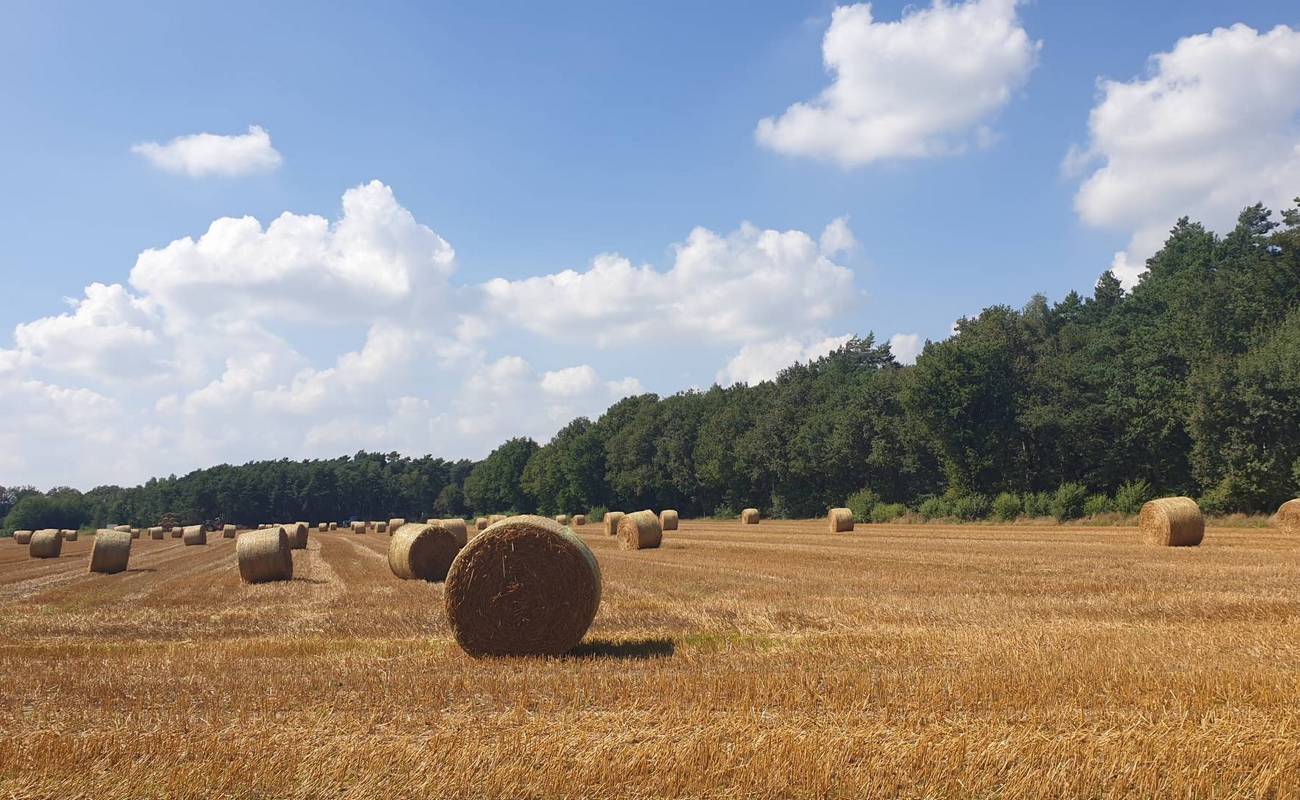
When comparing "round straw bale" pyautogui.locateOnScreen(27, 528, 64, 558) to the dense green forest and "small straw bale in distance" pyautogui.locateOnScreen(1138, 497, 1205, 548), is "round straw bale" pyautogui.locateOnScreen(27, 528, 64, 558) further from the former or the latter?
the dense green forest

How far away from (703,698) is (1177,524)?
1985cm

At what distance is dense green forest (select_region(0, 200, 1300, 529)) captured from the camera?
118 ft

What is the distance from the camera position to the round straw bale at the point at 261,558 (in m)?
20.4

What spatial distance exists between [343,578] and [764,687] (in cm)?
1656

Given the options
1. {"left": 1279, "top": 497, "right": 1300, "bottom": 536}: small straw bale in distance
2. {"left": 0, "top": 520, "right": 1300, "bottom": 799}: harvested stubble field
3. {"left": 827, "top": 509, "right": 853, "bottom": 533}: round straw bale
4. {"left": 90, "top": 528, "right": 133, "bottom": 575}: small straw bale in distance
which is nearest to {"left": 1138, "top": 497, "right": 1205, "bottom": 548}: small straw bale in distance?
{"left": 1279, "top": 497, "right": 1300, "bottom": 536}: small straw bale in distance

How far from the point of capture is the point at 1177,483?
4325 centimetres

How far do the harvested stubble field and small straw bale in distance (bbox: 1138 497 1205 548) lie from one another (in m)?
8.42

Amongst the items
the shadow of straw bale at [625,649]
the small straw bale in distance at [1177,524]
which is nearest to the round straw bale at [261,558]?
the shadow of straw bale at [625,649]

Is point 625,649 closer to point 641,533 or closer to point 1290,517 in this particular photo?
point 641,533

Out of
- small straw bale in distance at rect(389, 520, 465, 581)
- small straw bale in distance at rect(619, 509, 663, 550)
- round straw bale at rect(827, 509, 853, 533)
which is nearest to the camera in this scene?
small straw bale in distance at rect(389, 520, 465, 581)

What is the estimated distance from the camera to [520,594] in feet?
33.9

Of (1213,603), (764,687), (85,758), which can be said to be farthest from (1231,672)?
(85,758)

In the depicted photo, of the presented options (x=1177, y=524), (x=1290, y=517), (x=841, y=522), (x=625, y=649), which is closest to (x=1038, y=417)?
(x=841, y=522)

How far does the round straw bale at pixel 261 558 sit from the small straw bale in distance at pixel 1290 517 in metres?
26.8
